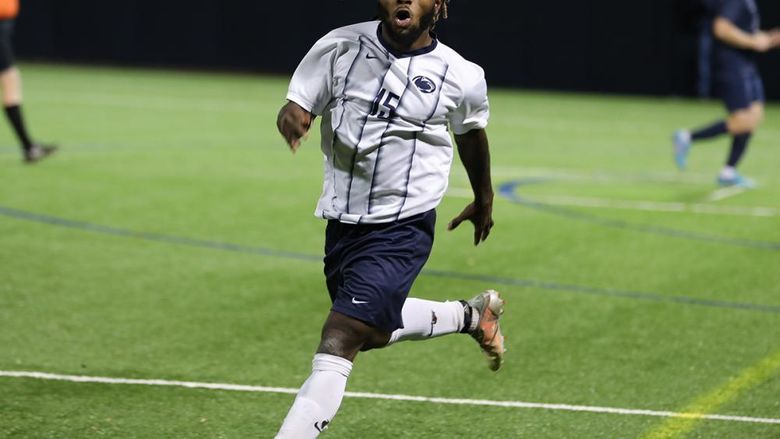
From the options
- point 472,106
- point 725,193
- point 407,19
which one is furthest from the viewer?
point 725,193

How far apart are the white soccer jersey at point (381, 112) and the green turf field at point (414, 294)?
39.9 inches

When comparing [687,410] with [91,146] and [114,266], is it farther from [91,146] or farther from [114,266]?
[91,146]

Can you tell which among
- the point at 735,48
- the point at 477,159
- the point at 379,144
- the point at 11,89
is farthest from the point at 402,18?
the point at 11,89

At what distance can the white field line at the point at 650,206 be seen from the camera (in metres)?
11.3

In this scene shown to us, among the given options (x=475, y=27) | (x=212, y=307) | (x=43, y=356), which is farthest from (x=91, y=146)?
(x=475, y=27)

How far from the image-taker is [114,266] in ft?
26.9

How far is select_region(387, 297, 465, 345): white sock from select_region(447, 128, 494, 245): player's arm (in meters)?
0.30

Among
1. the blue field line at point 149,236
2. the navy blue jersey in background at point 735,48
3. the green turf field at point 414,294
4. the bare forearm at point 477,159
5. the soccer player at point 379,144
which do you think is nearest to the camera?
the soccer player at point 379,144

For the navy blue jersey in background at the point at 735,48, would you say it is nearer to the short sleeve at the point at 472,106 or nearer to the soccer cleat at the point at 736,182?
the soccer cleat at the point at 736,182

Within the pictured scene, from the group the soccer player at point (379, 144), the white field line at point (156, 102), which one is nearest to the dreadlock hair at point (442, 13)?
the soccer player at point (379, 144)

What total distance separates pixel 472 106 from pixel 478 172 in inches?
13.6

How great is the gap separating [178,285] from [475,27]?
19.0m

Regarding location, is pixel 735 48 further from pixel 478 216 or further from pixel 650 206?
pixel 478 216

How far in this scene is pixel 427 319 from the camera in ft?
16.1
